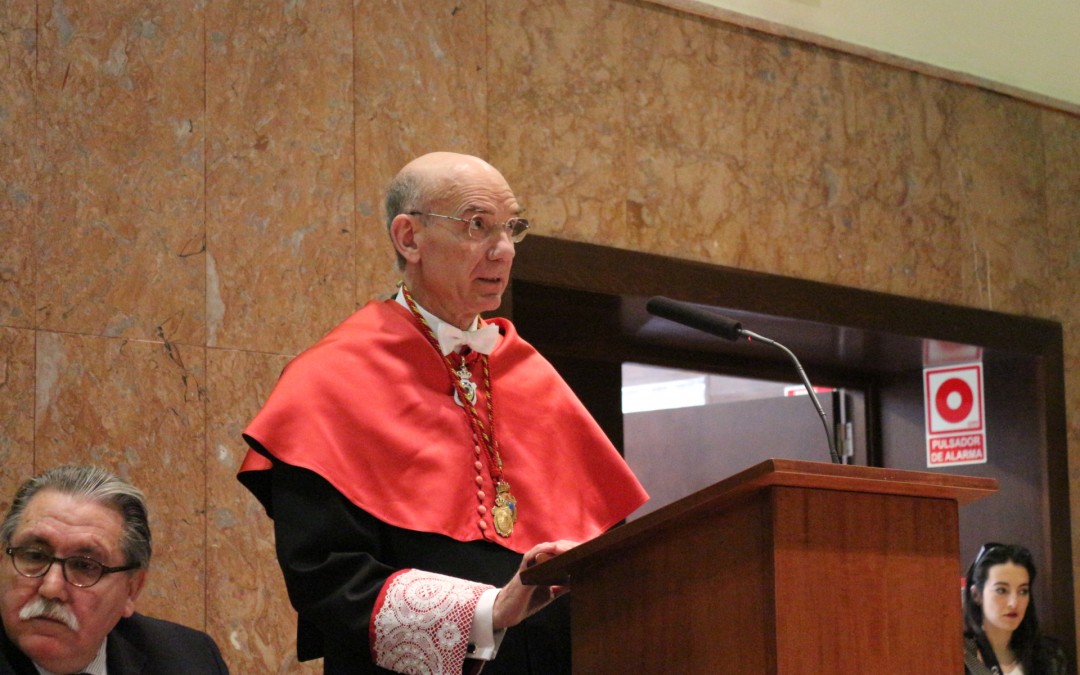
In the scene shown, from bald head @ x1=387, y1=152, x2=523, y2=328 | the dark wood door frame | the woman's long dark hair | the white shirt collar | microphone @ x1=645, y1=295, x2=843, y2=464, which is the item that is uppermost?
the dark wood door frame

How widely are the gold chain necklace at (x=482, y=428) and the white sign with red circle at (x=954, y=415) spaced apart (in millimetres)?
3874

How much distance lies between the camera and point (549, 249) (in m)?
4.52

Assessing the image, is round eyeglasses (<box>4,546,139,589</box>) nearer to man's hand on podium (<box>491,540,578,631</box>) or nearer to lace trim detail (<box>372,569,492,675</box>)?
lace trim detail (<box>372,569,492,675</box>)

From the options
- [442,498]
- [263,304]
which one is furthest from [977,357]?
[442,498]

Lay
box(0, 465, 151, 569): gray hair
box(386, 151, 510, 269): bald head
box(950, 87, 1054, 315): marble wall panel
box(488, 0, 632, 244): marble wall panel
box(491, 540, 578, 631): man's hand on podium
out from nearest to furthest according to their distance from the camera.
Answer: box(491, 540, 578, 631): man's hand on podium → box(0, 465, 151, 569): gray hair → box(386, 151, 510, 269): bald head → box(488, 0, 632, 244): marble wall panel → box(950, 87, 1054, 315): marble wall panel

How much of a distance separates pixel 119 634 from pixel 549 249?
7.05 feet

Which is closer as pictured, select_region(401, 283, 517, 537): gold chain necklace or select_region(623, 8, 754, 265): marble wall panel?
select_region(401, 283, 517, 537): gold chain necklace

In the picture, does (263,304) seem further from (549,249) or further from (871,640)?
(871,640)

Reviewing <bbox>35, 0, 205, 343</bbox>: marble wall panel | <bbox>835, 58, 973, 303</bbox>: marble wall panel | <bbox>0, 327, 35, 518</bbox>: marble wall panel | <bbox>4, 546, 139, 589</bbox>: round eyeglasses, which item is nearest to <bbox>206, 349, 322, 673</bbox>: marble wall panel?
<bbox>35, 0, 205, 343</bbox>: marble wall panel

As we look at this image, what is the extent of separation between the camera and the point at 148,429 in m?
3.64

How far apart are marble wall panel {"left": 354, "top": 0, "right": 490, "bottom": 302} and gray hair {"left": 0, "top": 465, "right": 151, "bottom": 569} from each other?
4.95 ft

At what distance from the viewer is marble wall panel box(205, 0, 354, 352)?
3.86 m

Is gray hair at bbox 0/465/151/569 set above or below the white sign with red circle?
below

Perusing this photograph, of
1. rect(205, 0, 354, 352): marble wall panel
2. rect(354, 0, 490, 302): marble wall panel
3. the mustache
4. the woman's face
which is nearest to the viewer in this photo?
the mustache
